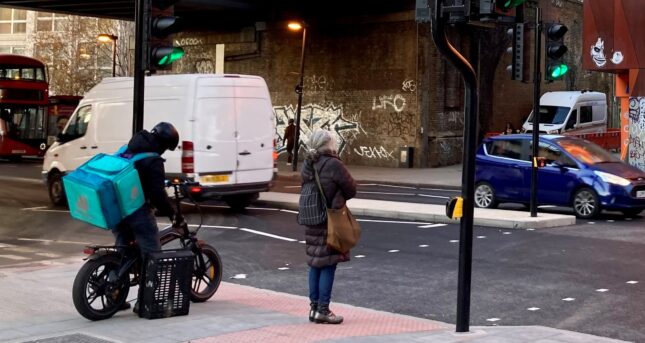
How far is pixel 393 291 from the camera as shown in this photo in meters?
9.34

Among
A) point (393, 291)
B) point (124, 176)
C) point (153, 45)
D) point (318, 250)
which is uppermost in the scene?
point (153, 45)

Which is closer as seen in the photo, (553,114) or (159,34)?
(159,34)

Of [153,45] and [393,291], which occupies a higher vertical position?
[153,45]

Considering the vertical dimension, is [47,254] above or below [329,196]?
below

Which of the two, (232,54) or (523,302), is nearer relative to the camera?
(523,302)

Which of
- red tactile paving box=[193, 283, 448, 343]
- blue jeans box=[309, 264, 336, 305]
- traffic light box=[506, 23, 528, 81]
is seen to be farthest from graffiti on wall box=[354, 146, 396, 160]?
blue jeans box=[309, 264, 336, 305]

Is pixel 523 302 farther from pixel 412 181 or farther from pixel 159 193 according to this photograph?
pixel 412 181

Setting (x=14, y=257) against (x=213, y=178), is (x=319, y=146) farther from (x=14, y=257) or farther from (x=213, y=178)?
(x=213, y=178)

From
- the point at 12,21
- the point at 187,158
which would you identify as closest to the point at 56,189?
the point at 187,158

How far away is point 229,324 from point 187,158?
914 centimetres

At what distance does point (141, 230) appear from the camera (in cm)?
750

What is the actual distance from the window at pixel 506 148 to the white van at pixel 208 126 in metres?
4.60

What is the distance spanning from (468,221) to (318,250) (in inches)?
51.3

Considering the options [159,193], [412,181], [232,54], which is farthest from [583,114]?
[159,193]
